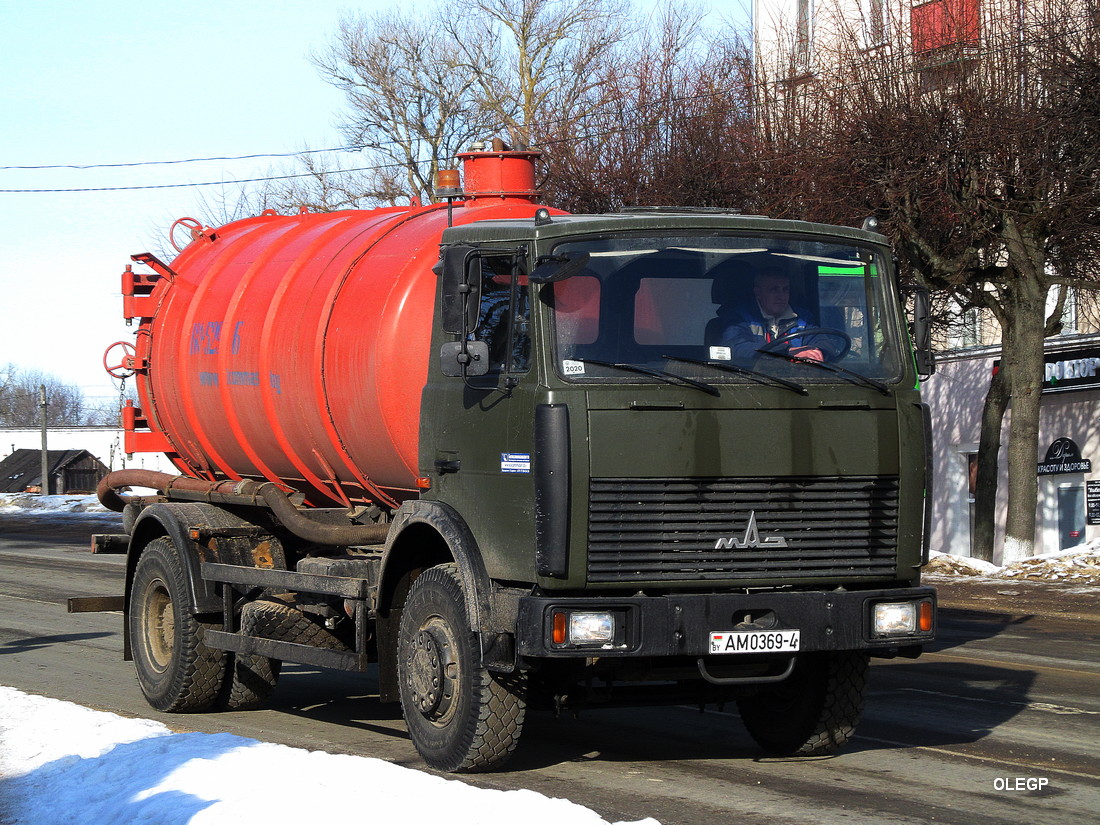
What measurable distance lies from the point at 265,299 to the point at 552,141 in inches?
759

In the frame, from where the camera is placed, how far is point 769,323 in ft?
23.6

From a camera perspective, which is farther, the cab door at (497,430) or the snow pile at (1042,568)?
the snow pile at (1042,568)

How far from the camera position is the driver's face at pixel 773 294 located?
23.7 feet

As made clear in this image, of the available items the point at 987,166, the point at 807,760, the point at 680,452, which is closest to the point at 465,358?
the point at 680,452

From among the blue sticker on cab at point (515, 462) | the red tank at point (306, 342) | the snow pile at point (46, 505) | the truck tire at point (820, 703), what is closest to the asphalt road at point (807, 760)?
the truck tire at point (820, 703)

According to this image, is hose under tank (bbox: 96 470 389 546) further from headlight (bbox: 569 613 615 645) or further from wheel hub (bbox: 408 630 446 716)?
headlight (bbox: 569 613 615 645)

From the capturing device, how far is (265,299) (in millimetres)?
9953

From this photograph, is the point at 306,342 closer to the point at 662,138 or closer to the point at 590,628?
the point at 590,628

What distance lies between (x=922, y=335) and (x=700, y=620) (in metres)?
2.01

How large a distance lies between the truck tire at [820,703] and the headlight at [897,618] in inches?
27.2

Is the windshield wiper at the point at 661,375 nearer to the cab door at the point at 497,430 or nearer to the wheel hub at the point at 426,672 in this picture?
the cab door at the point at 497,430

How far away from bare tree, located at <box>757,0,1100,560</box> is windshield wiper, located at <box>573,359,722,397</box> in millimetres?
13494

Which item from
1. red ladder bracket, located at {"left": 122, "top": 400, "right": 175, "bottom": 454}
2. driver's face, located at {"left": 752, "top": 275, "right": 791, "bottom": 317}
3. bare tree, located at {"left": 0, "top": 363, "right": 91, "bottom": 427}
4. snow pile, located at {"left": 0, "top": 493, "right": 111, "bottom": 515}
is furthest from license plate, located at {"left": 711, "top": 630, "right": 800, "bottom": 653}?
bare tree, located at {"left": 0, "top": 363, "right": 91, "bottom": 427}

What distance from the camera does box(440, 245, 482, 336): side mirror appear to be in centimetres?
718
